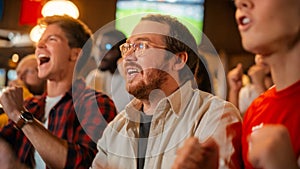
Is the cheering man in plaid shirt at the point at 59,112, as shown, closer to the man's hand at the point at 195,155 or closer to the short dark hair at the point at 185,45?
the short dark hair at the point at 185,45

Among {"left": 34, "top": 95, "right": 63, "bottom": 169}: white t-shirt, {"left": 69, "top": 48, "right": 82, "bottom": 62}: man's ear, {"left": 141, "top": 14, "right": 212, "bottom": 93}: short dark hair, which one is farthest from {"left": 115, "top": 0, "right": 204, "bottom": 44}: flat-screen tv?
{"left": 34, "top": 95, "right": 63, "bottom": 169}: white t-shirt

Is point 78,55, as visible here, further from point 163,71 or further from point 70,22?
point 163,71

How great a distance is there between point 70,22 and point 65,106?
0.24 meters

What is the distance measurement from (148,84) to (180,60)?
0.07m

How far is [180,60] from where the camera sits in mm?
761

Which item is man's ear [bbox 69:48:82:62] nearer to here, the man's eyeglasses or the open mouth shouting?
the open mouth shouting

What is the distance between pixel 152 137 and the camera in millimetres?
737

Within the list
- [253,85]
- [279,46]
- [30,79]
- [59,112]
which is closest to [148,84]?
[279,46]

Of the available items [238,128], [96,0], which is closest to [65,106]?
[238,128]

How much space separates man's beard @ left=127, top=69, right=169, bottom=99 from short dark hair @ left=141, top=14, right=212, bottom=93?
4cm

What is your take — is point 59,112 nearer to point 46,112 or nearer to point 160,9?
point 46,112

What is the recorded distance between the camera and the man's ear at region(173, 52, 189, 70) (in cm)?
76

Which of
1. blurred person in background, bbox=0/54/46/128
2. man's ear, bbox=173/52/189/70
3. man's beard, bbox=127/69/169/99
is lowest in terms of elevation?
blurred person in background, bbox=0/54/46/128

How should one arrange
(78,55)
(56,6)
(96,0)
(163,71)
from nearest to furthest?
(163,71)
(78,55)
(56,6)
(96,0)
